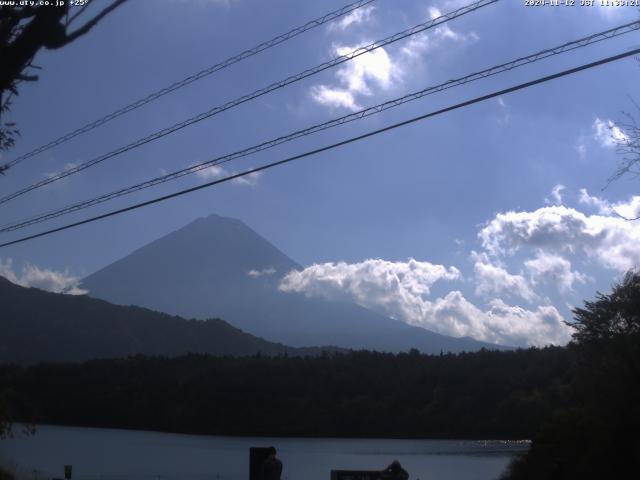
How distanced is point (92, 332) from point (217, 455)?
85.8 meters

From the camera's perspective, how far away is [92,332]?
461ft

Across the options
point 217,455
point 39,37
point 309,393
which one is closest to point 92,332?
point 309,393

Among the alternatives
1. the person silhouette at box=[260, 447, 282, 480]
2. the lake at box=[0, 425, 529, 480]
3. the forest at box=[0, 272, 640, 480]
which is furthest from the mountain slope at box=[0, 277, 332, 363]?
the person silhouette at box=[260, 447, 282, 480]

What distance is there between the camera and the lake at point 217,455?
4663cm

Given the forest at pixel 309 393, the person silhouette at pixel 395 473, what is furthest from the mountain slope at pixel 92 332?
the person silhouette at pixel 395 473

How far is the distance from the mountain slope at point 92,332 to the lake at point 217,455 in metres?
43.6

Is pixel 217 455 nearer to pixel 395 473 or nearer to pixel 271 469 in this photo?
pixel 395 473

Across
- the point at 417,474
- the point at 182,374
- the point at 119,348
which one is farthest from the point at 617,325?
the point at 119,348

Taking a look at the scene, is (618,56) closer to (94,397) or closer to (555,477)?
(555,477)

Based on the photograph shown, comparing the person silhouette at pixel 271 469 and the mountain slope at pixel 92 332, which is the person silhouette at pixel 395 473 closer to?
the person silhouette at pixel 271 469

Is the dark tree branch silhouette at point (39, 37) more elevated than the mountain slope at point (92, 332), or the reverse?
the mountain slope at point (92, 332)

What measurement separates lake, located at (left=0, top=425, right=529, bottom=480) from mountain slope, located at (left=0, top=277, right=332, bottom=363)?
43.6 meters

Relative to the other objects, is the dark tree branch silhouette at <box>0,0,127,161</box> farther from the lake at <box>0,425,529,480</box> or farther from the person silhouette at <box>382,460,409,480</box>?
the lake at <box>0,425,529,480</box>

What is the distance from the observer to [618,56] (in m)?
8.44
